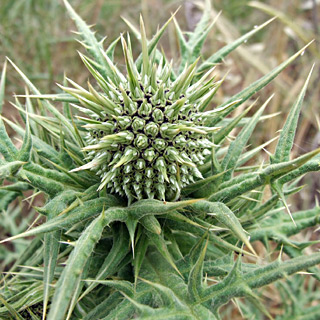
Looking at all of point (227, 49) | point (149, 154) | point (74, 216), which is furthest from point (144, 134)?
point (227, 49)

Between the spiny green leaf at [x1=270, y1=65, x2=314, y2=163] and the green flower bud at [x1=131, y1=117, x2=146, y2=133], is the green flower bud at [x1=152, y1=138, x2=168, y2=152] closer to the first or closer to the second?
the green flower bud at [x1=131, y1=117, x2=146, y2=133]

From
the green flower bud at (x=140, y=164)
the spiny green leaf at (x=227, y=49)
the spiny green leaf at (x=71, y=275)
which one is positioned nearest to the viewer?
the spiny green leaf at (x=71, y=275)

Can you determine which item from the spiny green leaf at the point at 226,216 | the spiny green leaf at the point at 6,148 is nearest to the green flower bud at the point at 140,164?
the spiny green leaf at the point at 226,216

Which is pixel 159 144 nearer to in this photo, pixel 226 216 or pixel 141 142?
pixel 141 142

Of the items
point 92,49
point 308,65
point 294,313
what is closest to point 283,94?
point 308,65

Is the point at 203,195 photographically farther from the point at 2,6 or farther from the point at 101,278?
the point at 2,6

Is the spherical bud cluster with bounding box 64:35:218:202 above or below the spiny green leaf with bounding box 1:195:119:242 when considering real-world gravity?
above

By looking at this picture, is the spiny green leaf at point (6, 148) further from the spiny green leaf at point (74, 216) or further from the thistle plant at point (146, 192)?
the spiny green leaf at point (74, 216)

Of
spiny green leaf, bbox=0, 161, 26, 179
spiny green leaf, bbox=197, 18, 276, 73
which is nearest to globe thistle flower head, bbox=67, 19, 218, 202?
spiny green leaf, bbox=0, 161, 26, 179
